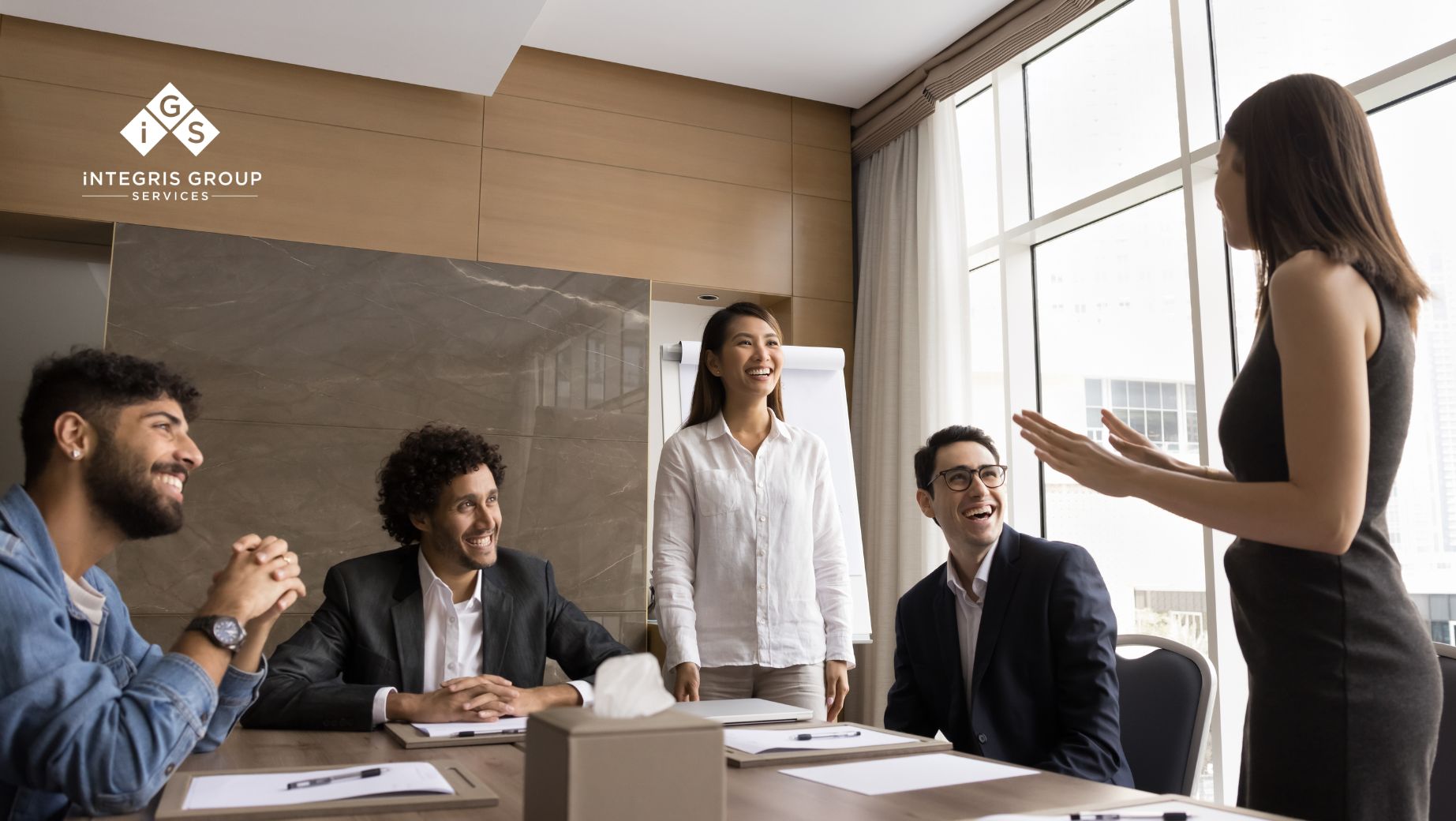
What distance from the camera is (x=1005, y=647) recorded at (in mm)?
2012

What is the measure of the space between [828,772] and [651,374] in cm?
369

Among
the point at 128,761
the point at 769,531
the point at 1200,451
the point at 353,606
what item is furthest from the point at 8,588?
the point at 1200,451

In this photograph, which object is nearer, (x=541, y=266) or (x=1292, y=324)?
(x=1292, y=324)

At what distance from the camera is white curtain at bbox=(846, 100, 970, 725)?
4.49m

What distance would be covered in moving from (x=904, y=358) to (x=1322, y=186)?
334 cm

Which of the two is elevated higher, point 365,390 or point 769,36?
point 769,36

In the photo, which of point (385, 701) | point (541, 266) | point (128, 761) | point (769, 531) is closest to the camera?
point (128, 761)

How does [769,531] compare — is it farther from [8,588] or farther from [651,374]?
[651,374]

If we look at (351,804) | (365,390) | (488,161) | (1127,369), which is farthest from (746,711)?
(488,161)

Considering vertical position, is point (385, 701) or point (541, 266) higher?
point (541, 266)

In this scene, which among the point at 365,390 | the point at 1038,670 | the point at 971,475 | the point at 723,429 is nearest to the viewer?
the point at 1038,670

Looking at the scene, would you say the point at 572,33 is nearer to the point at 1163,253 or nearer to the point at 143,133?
the point at 143,133

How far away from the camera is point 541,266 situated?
14.8ft

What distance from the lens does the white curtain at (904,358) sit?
4.49m
